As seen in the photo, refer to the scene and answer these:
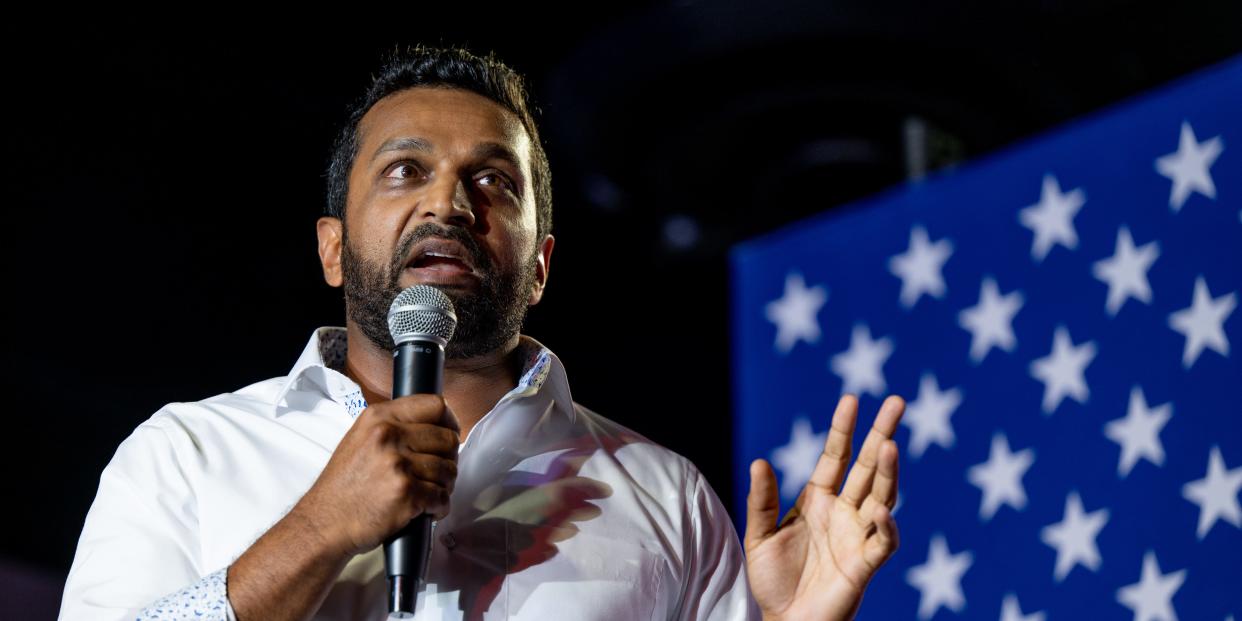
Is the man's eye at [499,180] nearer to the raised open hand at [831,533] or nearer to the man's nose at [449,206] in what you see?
the man's nose at [449,206]

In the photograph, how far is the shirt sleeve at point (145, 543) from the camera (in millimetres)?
1423

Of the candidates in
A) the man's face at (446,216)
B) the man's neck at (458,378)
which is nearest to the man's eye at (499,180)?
the man's face at (446,216)

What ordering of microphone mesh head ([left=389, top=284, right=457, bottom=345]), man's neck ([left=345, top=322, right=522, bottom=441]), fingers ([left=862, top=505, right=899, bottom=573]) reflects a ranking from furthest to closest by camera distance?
man's neck ([left=345, top=322, right=522, bottom=441]) < fingers ([left=862, top=505, right=899, bottom=573]) < microphone mesh head ([left=389, top=284, right=457, bottom=345])

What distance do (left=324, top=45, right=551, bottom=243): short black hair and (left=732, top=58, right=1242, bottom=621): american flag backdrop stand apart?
1269 millimetres

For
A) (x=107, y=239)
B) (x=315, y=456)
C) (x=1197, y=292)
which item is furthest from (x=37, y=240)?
(x=1197, y=292)

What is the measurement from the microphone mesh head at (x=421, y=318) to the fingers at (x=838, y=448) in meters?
0.54

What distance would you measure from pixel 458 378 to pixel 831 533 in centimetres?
59

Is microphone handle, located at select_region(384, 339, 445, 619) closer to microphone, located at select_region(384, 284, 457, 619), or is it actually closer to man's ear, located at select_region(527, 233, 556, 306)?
microphone, located at select_region(384, 284, 457, 619)

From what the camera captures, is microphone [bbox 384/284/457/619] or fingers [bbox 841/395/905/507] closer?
microphone [bbox 384/284/457/619]

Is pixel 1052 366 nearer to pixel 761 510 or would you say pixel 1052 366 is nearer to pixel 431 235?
pixel 761 510

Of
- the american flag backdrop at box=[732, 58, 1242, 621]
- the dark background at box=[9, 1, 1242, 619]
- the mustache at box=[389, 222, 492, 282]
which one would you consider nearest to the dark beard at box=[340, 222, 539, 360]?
the mustache at box=[389, 222, 492, 282]

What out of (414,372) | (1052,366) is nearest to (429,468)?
(414,372)

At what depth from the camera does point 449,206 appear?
5.72ft

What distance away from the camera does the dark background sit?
3396 mm
